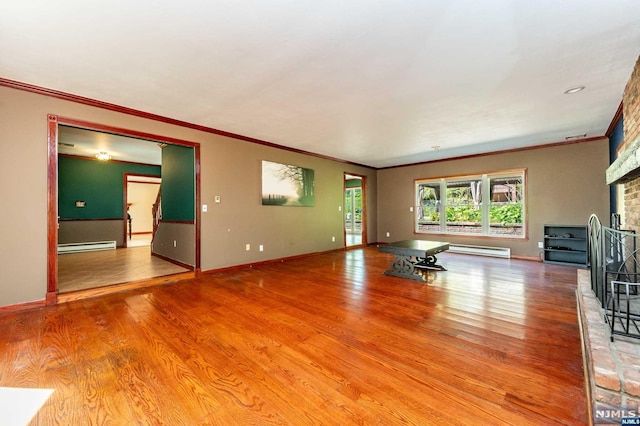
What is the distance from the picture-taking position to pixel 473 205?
267 inches

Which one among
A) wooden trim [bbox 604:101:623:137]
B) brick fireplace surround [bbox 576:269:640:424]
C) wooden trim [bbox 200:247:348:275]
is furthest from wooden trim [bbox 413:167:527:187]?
brick fireplace surround [bbox 576:269:640:424]

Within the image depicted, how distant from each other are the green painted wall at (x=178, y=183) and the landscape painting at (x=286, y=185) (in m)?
1.38

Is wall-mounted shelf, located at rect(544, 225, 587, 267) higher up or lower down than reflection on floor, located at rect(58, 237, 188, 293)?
higher up

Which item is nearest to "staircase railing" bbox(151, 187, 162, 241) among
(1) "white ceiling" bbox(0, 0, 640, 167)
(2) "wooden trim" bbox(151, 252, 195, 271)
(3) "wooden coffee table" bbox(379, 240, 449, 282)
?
(2) "wooden trim" bbox(151, 252, 195, 271)

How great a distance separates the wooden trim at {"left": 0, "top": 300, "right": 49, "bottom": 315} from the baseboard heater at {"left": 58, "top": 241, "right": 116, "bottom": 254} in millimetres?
4972

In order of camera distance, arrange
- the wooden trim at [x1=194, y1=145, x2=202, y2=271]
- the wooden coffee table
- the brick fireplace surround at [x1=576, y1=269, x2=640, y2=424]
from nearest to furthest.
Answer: the brick fireplace surround at [x1=576, y1=269, x2=640, y2=424]
the wooden coffee table
the wooden trim at [x1=194, y1=145, x2=202, y2=271]

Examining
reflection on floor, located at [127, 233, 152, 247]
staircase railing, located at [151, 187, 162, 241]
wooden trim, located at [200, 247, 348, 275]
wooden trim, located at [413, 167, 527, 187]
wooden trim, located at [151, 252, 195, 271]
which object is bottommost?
wooden trim, located at [200, 247, 348, 275]

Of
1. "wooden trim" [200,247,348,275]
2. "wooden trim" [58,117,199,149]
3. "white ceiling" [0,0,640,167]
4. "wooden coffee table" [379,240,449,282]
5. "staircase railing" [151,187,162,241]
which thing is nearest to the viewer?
"white ceiling" [0,0,640,167]

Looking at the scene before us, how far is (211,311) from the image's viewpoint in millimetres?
2910

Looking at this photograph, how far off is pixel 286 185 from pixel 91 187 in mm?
5977

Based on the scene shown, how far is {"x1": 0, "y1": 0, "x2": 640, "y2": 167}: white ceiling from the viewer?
1.89 meters

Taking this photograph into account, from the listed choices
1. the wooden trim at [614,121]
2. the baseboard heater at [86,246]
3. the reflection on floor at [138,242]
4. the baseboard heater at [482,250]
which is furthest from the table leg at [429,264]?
the baseboard heater at [86,246]

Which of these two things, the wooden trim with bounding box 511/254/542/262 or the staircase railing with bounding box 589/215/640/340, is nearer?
the staircase railing with bounding box 589/215/640/340

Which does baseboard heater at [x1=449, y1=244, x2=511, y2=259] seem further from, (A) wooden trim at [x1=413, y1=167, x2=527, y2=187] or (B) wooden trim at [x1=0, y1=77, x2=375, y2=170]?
(B) wooden trim at [x1=0, y1=77, x2=375, y2=170]
